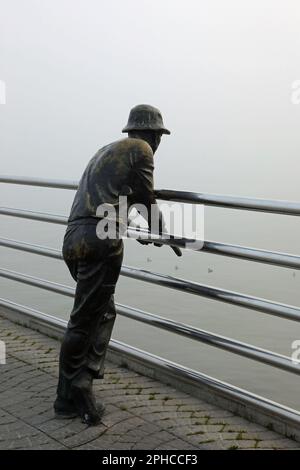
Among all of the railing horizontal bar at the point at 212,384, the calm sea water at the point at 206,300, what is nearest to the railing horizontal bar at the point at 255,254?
the railing horizontal bar at the point at 212,384

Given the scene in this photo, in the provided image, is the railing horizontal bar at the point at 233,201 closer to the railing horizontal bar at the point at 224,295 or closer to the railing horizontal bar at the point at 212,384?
the railing horizontal bar at the point at 224,295

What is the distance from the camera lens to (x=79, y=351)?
4039 millimetres

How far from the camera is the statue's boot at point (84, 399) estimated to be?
401 cm

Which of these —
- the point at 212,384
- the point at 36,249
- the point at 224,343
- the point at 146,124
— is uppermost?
the point at 146,124

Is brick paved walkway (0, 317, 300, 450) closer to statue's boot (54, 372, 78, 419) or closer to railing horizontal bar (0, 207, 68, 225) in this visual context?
statue's boot (54, 372, 78, 419)

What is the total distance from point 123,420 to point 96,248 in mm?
1021

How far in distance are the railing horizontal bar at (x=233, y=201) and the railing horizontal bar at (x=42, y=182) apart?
1006mm

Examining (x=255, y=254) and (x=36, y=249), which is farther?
(x=36, y=249)

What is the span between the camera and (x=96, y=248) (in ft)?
12.8

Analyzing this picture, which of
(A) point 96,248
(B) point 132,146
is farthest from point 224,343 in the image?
(B) point 132,146

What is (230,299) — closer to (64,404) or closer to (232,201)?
(232,201)

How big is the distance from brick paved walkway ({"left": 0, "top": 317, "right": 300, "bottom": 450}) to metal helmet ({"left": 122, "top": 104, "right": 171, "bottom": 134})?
1.68 metres

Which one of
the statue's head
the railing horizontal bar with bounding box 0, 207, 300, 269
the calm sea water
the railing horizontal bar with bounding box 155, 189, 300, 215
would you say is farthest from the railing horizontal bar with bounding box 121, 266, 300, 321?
the calm sea water

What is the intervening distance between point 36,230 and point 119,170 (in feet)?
34.8
